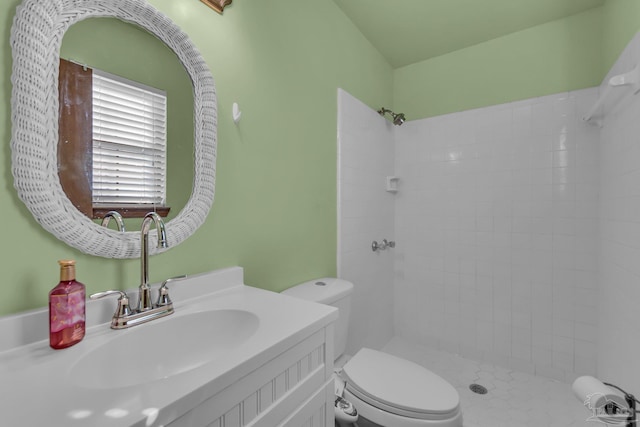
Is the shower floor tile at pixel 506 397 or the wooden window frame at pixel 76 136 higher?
the wooden window frame at pixel 76 136

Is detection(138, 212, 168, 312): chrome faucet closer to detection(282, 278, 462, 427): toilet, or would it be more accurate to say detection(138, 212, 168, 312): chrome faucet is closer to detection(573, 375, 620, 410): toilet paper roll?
detection(282, 278, 462, 427): toilet

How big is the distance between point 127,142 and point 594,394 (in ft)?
4.52

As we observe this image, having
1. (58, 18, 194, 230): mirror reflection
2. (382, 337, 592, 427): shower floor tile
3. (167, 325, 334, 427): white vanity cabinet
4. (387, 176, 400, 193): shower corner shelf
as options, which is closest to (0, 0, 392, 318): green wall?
(58, 18, 194, 230): mirror reflection

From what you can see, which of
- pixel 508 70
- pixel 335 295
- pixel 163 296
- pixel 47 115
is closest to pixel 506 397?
→ pixel 335 295

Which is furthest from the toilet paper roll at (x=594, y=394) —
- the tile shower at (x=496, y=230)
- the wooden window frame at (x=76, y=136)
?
the wooden window frame at (x=76, y=136)

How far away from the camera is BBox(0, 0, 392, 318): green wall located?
70 cm

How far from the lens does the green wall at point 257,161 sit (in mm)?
700

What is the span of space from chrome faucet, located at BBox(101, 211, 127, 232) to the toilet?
0.71 meters

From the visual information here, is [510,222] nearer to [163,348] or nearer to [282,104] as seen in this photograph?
[282,104]

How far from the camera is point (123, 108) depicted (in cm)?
88

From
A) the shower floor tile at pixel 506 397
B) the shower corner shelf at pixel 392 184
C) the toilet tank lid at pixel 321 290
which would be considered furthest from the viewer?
the shower corner shelf at pixel 392 184

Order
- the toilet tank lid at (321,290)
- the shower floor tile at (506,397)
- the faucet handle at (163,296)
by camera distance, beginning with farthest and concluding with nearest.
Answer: the shower floor tile at (506,397)
the toilet tank lid at (321,290)
the faucet handle at (163,296)

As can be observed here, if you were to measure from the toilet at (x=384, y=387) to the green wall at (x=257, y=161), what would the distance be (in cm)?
22

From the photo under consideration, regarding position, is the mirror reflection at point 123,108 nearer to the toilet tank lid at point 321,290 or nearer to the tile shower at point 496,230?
the toilet tank lid at point 321,290
